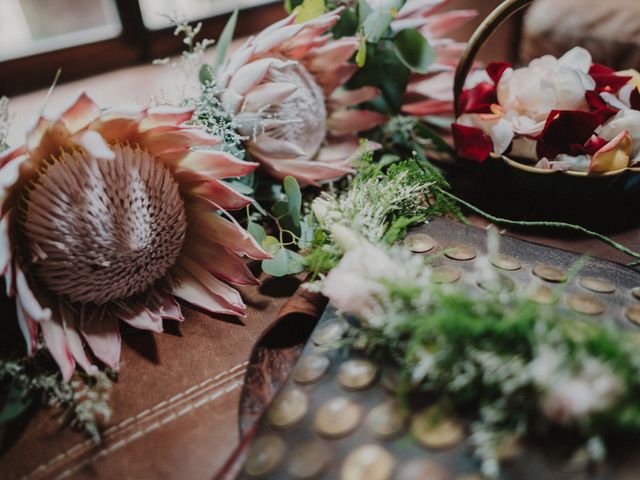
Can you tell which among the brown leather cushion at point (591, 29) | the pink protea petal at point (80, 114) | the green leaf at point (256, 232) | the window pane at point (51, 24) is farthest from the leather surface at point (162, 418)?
the brown leather cushion at point (591, 29)

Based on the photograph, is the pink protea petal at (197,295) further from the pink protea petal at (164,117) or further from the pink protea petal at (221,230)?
the pink protea petal at (164,117)

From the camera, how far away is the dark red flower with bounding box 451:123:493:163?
0.75m

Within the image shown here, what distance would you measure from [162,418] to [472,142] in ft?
1.78

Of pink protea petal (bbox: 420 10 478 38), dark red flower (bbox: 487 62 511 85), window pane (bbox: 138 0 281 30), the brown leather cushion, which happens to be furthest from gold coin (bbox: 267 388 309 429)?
the brown leather cushion

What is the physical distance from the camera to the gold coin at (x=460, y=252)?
594mm

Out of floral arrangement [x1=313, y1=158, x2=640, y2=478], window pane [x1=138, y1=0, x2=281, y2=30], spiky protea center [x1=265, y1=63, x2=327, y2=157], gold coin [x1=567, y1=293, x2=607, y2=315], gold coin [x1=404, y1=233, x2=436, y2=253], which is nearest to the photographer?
floral arrangement [x1=313, y1=158, x2=640, y2=478]

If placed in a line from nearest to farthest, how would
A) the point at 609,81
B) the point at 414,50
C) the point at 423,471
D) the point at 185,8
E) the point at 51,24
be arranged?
the point at 423,471 → the point at 609,81 → the point at 414,50 → the point at 51,24 → the point at 185,8

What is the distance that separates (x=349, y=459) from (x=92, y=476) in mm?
235

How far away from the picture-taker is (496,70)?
2.60 feet

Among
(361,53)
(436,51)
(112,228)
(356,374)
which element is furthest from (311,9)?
(356,374)

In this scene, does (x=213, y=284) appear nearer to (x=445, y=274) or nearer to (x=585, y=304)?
(x=445, y=274)

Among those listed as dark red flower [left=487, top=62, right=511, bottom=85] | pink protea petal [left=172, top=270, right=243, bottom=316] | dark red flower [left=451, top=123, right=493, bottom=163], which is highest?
dark red flower [left=487, top=62, right=511, bottom=85]

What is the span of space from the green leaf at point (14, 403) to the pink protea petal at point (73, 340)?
6 centimetres

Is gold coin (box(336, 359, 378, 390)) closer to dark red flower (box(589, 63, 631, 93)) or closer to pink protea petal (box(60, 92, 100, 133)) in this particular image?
pink protea petal (box(60, 92, 100, 133))
